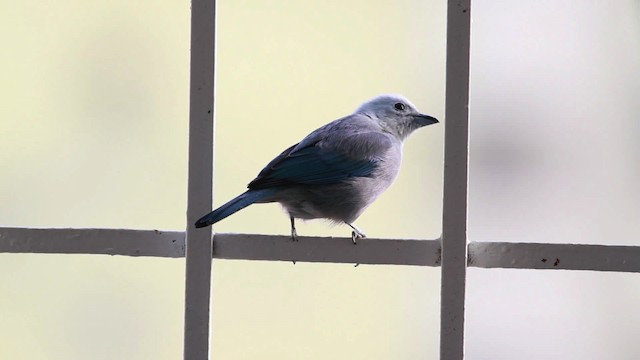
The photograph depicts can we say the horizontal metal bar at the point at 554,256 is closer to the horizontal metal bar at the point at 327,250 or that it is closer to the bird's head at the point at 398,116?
the horizontal metal bar at the point at 327,250

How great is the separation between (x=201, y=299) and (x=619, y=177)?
117 centimetres

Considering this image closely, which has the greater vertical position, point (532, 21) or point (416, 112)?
point (532, 21)

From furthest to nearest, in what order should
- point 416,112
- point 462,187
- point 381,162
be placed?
point 416,112
point 381,162
point 462,187

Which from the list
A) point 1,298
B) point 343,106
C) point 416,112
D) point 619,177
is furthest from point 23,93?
point 619,177

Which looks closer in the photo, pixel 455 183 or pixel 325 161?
pixel 455 183

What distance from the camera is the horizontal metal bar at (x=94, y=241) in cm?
159

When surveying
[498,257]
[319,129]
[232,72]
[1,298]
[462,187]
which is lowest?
[1,298]

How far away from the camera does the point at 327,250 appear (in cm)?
157

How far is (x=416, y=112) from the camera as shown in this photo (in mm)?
2104

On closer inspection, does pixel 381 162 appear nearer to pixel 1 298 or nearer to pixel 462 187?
pixel 462 187

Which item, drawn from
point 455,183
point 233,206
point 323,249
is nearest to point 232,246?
point 233,206

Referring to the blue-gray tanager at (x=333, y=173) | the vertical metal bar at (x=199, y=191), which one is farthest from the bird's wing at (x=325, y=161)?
the vertical metal bar at (x=199, y=191)

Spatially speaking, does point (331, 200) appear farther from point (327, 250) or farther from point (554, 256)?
point (554, 256)

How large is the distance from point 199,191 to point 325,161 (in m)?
0.37
